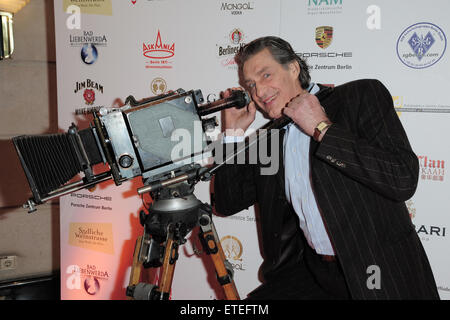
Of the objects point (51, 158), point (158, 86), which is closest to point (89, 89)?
point (158, 86)

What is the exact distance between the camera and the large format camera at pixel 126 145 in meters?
1.34

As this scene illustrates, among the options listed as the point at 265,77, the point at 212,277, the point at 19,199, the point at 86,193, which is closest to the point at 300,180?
the point at 265,77

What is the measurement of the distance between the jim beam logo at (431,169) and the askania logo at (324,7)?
835 millimetres

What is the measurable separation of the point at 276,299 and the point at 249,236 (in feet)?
1.82

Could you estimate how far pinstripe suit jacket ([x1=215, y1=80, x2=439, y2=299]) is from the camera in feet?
4.34

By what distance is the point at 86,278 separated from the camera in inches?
104

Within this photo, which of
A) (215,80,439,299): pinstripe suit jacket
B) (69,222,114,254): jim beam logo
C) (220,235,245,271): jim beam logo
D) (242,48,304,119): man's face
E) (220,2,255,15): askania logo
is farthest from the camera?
(69,222,114,254): jim beam logo

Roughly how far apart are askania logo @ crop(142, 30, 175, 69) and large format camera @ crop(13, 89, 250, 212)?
96cm

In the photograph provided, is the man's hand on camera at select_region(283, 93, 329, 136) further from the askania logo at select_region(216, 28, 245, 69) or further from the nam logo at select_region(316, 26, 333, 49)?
the askania logo at select_region(216, 28, 245, 69)

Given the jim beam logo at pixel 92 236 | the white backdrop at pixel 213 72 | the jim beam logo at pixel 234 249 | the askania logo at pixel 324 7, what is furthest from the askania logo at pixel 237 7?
the jim beam logo at pixel 92 236

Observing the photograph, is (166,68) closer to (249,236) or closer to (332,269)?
(249,236)

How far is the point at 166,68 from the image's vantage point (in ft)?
7.52

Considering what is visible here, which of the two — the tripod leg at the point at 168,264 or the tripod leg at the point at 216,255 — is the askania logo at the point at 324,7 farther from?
the tripod leg at the point at 168,264

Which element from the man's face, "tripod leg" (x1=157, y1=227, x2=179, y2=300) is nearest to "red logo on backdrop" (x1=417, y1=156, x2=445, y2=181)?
the man's face
